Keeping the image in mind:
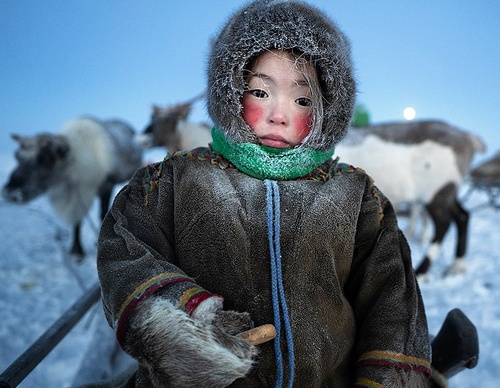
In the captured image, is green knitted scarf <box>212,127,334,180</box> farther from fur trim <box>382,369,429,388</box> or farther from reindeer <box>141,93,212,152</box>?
reindeer <box>141,93,212,152</box>

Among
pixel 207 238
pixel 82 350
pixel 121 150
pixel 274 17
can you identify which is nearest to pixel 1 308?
pixel 82 350

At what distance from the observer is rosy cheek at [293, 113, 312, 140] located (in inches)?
43.3

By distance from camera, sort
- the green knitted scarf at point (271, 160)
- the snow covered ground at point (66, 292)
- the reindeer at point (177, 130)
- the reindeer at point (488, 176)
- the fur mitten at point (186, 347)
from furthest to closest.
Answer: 1. the reindeer at point (488, 176)
2. the reindeer at point (177, 130)
3. the snow covered ground at point (66, 292)
4. the green knitted scarf at point (271, 160)
5. the fur mitten at point (186, 347)

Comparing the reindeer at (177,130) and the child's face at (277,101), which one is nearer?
the child's face at (277,101)

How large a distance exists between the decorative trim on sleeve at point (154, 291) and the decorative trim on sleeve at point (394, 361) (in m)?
0.47

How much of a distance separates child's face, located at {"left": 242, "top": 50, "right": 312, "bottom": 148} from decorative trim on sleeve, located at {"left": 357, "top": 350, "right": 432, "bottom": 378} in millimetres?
595

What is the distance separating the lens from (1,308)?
3.08 m

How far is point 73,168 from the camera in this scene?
14.9 feet

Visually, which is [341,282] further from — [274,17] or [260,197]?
[274,17]

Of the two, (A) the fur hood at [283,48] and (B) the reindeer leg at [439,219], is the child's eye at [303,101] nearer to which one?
(A) the fur hood at [283,48]

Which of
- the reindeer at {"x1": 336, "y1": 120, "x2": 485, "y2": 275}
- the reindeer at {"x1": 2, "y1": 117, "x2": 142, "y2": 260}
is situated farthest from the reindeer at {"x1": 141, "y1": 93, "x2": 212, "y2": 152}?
the reindeer at {"x1": 336, "y1": 120, "x2": 485, "y2": 275}

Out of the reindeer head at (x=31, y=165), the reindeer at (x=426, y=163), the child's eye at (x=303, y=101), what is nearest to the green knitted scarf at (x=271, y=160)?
the child's eye at (x=303, y=101)

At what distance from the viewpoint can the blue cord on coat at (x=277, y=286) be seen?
3.00ft

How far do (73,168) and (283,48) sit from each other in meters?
4.07
